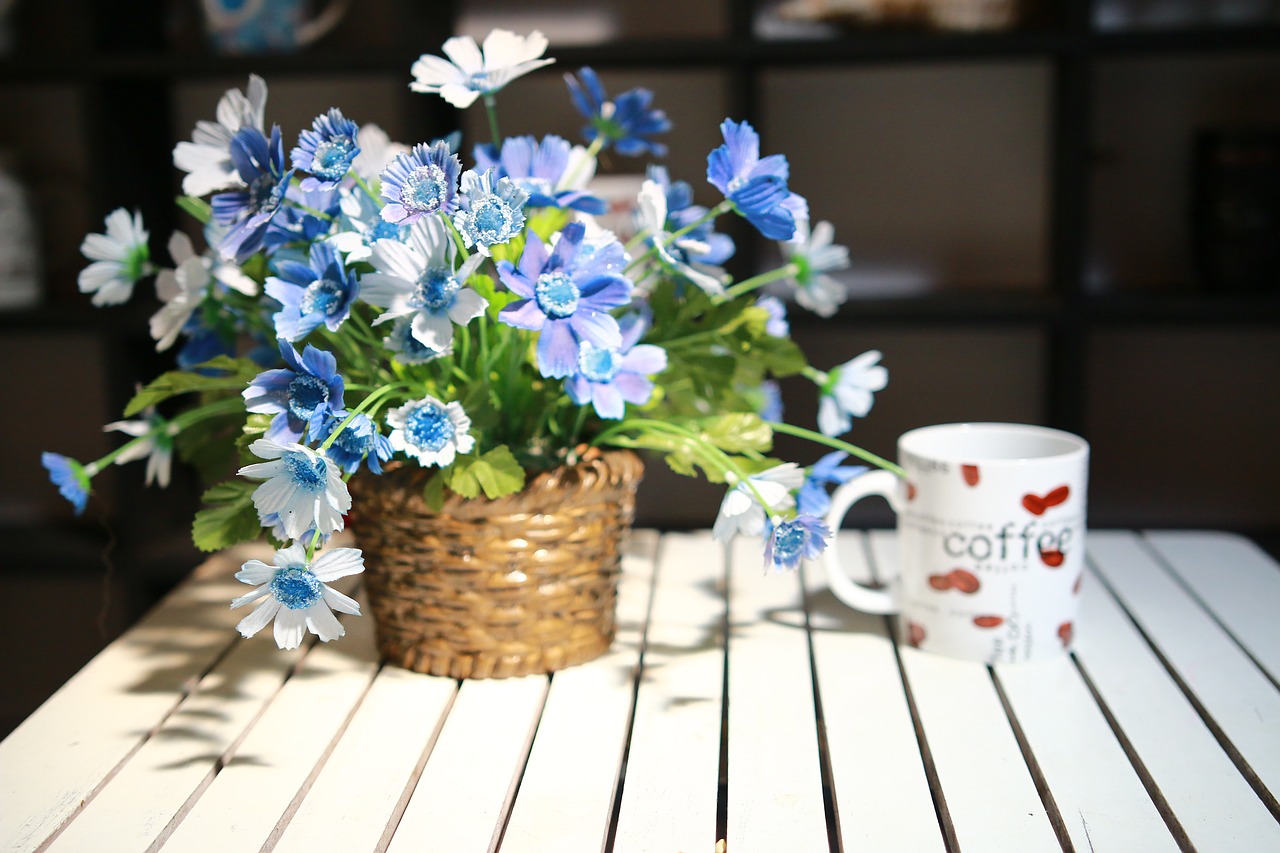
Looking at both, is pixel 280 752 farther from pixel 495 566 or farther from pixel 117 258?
pixel 117 258

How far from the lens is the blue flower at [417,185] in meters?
0.63

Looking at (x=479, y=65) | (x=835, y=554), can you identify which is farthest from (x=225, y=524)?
(x=835, y=554)

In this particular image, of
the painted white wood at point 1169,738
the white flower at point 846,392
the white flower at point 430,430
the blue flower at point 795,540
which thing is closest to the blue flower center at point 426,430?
the white flower at point 430,430

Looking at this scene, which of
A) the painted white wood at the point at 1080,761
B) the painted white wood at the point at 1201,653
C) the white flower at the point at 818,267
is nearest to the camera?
the painted white wood at the point at 1080,761

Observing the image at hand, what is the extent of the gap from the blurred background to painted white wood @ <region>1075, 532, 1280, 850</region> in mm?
776

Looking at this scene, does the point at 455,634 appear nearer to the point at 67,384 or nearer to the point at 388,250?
the point at 388,250

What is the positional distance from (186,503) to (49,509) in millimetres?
287

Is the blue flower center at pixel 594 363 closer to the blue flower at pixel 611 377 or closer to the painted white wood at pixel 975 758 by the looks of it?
the blue flower at pixel 611 377

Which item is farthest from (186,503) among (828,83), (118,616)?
(828,83)

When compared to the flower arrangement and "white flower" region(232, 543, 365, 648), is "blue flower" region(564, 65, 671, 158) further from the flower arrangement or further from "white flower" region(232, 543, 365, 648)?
"white flower" region(232, 543, 365, 648)

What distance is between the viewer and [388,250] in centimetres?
65

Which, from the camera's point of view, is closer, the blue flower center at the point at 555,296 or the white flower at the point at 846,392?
the blue flower center at the point at 555,296

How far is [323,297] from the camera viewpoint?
679 millimetres

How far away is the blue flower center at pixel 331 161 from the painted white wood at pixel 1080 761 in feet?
1.72
